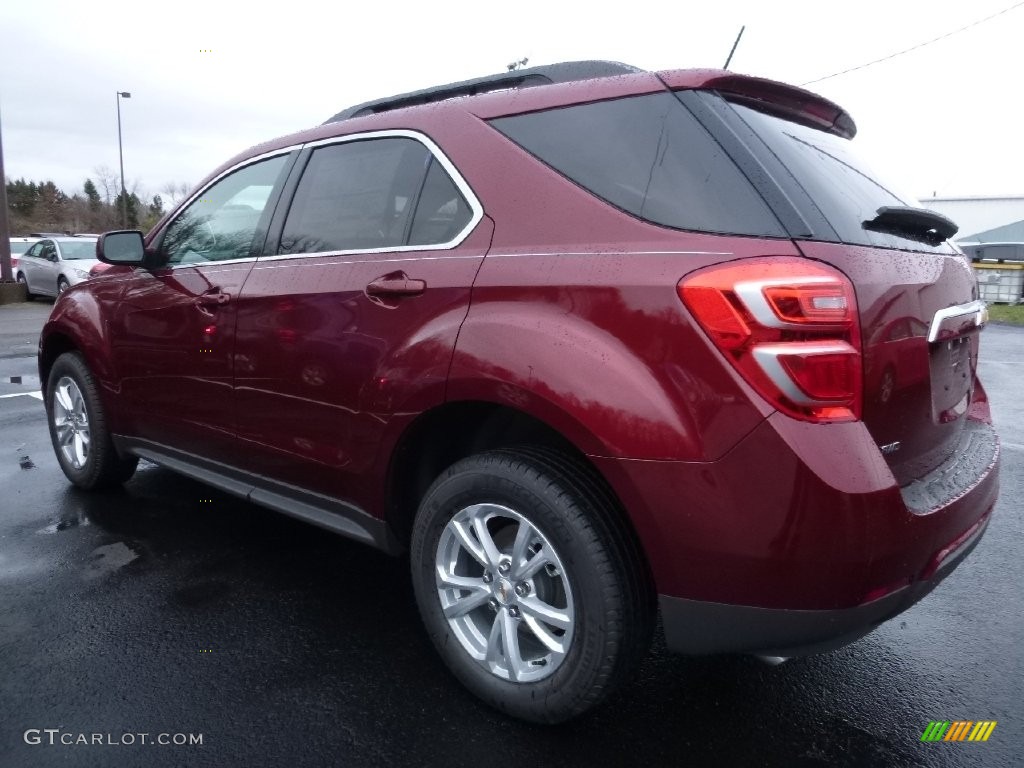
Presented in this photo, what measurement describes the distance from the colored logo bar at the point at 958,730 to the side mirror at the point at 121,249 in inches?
144

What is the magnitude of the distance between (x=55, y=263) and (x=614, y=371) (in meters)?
18.9

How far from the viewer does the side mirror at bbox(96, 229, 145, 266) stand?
3709 millimetres

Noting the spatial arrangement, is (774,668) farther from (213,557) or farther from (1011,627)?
(213,557)

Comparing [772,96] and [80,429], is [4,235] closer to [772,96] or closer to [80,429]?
[80,429]

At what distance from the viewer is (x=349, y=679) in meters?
2.52

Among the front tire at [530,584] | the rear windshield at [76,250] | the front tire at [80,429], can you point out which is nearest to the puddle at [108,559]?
the front tire at [80,429]

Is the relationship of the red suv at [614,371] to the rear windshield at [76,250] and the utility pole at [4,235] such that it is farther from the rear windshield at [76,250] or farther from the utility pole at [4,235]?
the utility pole at [4,235]

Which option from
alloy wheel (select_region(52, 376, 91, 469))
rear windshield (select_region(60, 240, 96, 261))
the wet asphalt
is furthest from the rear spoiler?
rear windshield (select_region(60, 240, 96, 261))

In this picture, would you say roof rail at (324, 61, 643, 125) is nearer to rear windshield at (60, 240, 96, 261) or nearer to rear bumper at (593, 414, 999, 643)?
rear bumper at (593, 414, 999, 643)

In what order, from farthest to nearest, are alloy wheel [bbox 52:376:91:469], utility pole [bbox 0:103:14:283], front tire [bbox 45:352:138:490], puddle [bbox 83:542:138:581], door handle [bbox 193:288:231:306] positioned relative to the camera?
utility pole [bbox 0:103:14:283] → alloy wheel [bbox 52:376:91:469] → front tire [bbox 45:352:138:490] → puddle [bbox 83:542:138:581] → door handle [bbox 193:288:231:306]

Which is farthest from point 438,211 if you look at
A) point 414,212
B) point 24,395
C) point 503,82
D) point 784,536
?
point 24,395

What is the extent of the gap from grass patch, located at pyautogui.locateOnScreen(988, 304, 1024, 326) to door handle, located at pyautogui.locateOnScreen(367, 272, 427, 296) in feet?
50.7

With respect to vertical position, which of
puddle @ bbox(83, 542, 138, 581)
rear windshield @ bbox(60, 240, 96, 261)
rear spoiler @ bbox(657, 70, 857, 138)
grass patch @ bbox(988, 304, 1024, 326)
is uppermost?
rear spoiler @ bbox(657, 70, 857, 138)

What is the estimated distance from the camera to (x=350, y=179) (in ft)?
9.54
